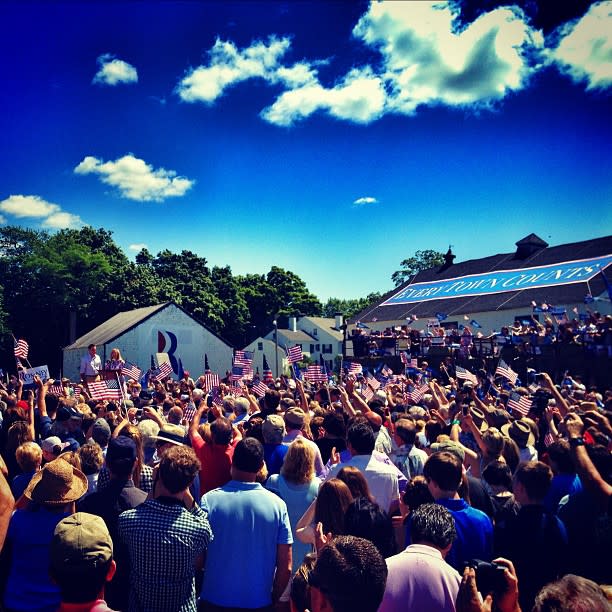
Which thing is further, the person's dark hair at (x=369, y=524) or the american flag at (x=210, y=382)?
the american flag at (x=210, y=382)

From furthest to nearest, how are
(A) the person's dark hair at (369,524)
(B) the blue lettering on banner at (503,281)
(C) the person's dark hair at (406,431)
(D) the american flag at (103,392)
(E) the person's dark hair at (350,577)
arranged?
(B) the blue lettering on banner at (503,281) → (D) the american flag at (103,392) → (C) the person's dark hair at (406,431) → (A) the person's dark hair at (369,524) → (E) the person's dark hair at (350,577)

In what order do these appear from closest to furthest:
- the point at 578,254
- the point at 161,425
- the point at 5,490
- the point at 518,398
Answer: the point at 5,490, the point at 161,425, the point at 518,398, the point at 578,254

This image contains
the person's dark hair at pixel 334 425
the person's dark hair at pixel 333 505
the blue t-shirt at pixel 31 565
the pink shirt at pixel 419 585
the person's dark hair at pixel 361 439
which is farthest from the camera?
the person's dark hair at pixel 334 425

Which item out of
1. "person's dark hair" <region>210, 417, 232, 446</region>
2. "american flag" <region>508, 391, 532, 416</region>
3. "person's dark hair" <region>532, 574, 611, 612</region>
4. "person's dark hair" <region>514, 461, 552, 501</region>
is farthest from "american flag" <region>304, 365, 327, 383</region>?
"person's dark hair" <region>532, 574, 611, 612</region>

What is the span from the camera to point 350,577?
7.67 feet

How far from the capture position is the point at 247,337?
76.8 m

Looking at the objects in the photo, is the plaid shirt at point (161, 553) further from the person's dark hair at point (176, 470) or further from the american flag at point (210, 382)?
the american flag at point (210, 382)

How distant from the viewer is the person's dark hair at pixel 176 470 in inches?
133

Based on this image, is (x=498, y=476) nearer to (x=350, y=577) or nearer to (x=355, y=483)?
(x=355, y=483)

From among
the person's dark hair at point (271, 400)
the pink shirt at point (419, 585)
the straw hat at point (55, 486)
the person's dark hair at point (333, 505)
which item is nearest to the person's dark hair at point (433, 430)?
the person's dark hair at point (271, 400)

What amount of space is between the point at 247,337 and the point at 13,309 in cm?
3320

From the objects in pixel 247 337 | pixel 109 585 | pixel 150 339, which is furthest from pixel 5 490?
pixel 247 337

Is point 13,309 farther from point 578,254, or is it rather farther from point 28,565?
point 28,565

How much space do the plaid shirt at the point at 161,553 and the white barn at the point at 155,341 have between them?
40.4 metres
